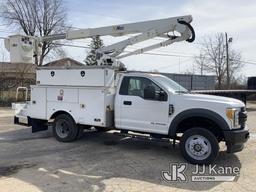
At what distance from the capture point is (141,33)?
33.5 ft

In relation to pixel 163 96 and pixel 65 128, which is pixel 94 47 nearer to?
pixel 65 128

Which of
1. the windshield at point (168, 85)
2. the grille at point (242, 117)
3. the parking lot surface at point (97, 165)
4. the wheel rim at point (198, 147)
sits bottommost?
the parking lot surface at point (97, 165)

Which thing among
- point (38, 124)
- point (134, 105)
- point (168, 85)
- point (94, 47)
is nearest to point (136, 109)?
point (134, 105)

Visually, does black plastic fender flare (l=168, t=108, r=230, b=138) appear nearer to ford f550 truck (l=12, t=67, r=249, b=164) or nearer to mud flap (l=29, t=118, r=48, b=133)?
ford f550 truck (l=12, t=67, r=249, b=164)

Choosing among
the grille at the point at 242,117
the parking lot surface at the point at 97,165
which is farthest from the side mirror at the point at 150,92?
the grille at the point at 242,117

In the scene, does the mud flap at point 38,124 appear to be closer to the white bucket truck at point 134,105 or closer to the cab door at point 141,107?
the white bucket truck at point 134,105

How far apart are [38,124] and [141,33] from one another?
13.4 ft

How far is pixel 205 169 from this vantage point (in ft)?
23.7

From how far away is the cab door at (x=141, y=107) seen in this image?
810 centimetres

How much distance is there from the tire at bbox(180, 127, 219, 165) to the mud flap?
455 cm

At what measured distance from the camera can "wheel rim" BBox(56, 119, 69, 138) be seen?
31.9 feet

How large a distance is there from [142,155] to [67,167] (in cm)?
200

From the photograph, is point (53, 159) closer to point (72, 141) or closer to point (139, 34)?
point (72, 141)

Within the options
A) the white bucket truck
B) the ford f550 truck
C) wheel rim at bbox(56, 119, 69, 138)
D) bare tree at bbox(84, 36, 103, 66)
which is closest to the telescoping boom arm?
the white bucket truck
